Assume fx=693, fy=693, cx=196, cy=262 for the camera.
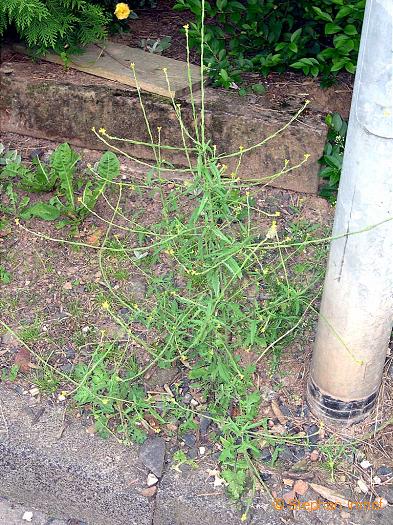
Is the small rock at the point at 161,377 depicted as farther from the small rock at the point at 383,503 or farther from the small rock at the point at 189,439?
the small rock at the point at 383,503

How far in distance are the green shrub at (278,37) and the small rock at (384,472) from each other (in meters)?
1.94

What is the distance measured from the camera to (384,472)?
254 cm

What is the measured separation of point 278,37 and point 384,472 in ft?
7.52

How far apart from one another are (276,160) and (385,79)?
168cm

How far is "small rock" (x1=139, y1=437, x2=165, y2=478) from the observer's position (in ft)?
8.43

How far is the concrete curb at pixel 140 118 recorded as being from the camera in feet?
11.5

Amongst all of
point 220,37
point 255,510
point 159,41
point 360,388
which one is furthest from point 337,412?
point 159,41

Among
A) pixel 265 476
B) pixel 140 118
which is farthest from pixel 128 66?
pixel 265 476

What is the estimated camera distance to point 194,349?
9.37 feet

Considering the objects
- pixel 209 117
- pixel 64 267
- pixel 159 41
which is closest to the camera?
pixel 64 267

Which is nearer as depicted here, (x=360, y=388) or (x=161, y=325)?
(x=360, y=388)

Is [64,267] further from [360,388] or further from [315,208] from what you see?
[360,388]

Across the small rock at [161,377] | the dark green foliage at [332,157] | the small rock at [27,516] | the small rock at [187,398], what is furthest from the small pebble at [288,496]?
the dark green foliage at [332,157]

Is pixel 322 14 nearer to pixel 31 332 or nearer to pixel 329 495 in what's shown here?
pixel 31 332
